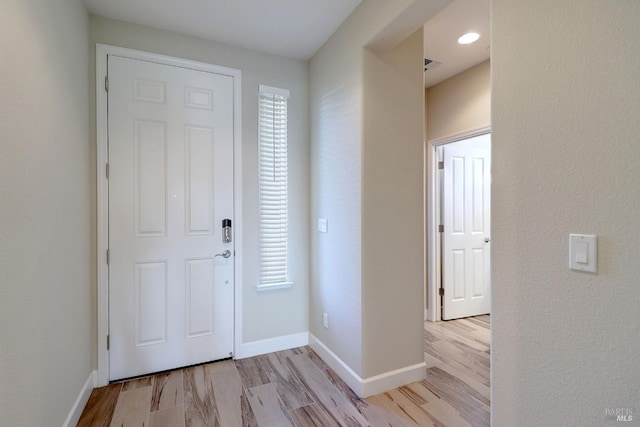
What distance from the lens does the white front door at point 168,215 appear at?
2193 mm

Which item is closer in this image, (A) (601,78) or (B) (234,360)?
(A) (601,78)

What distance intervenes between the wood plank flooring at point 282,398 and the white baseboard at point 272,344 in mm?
77

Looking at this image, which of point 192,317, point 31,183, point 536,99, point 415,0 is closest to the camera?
point 536,99

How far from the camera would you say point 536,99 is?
106 cm

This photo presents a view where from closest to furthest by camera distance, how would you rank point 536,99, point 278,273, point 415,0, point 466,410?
1. point 536,99
2. point 415,0
3. point 466,410
4. point 278,273

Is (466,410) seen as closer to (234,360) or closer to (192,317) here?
(234,360)

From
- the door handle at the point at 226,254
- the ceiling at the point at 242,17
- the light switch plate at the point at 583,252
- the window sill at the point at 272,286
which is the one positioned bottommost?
the window sill at the point at 272,286

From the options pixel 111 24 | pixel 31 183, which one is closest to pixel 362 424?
pixel 31 183

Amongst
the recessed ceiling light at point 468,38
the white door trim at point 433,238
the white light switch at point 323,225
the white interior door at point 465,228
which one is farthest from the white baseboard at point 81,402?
the recessed ceiling light at point 468,38

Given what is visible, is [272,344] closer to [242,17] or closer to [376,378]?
[376,378]

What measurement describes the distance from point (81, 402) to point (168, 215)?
1.29m

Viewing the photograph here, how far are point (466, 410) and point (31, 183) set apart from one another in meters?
2.66

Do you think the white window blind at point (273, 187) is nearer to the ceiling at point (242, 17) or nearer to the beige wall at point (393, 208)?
the ceiling at point (242, 17)

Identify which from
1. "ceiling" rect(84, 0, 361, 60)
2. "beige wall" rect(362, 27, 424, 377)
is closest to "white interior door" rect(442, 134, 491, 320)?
"beige wall" rect(362, 27, 424, 377)
